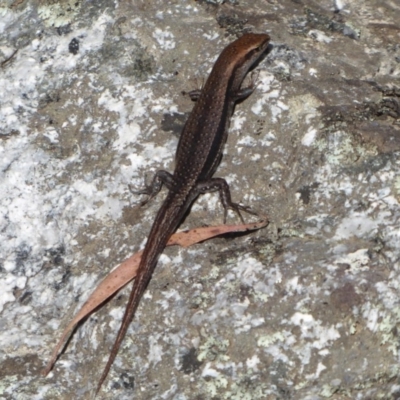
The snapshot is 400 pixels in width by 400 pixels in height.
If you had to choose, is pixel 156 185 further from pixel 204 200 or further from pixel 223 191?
pixel 223 191

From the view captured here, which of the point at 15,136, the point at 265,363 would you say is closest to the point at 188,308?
the point at 265,363

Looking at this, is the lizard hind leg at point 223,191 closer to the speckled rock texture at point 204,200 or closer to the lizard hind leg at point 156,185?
the speckled rock texture at point 204,200

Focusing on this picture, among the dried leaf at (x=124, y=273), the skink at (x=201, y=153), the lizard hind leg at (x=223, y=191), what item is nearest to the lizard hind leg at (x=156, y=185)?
the skink at (x=201, y=153)

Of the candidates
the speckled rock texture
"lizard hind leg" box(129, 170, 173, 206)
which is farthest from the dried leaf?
"lizard hind leg" box(129, 170, 173, 206)

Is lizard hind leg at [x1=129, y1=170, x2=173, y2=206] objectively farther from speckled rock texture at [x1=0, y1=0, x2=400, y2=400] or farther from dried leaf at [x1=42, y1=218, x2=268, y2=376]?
dried leaf at [x1=42, y1=218, x2=268, y2=376]

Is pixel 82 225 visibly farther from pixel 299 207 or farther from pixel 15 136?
pixel 299 207
